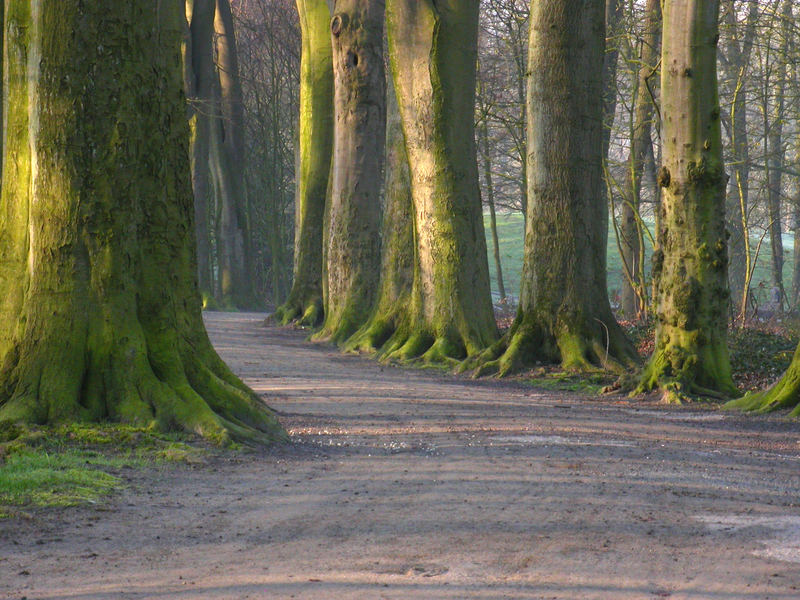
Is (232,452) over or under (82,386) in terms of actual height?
under

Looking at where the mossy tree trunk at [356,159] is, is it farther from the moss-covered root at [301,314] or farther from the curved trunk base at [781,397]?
the curved trunk base at [781,397]

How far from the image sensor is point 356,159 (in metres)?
20.1

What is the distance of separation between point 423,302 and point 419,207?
1.45 meters

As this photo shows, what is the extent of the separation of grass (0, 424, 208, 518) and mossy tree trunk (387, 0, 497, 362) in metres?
8.44

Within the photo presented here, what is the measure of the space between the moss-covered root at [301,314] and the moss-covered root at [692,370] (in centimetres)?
1440

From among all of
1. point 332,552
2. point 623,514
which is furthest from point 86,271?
point 623,514

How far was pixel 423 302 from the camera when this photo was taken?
54.0 feet

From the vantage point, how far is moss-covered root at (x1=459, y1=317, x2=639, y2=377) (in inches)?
549

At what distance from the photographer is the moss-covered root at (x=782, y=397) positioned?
10.2m

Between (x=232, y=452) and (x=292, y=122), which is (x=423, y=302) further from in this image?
→ (x=292, y=122)

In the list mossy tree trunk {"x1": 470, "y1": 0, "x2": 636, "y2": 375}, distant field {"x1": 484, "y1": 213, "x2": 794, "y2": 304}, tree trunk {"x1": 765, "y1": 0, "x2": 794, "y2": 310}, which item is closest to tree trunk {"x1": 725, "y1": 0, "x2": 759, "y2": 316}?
tree trunk {"x1": 765, "y1": 0, "x2": 794, "y2": 310}

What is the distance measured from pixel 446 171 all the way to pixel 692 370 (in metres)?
5.61

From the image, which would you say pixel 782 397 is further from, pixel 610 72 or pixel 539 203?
pixel 610 72

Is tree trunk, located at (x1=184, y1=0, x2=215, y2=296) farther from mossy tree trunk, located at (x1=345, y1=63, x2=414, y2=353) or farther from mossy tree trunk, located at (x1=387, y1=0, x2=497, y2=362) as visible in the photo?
mossy tree trunk, located at (x1=387, y1=0, x2=497, y2=362)
